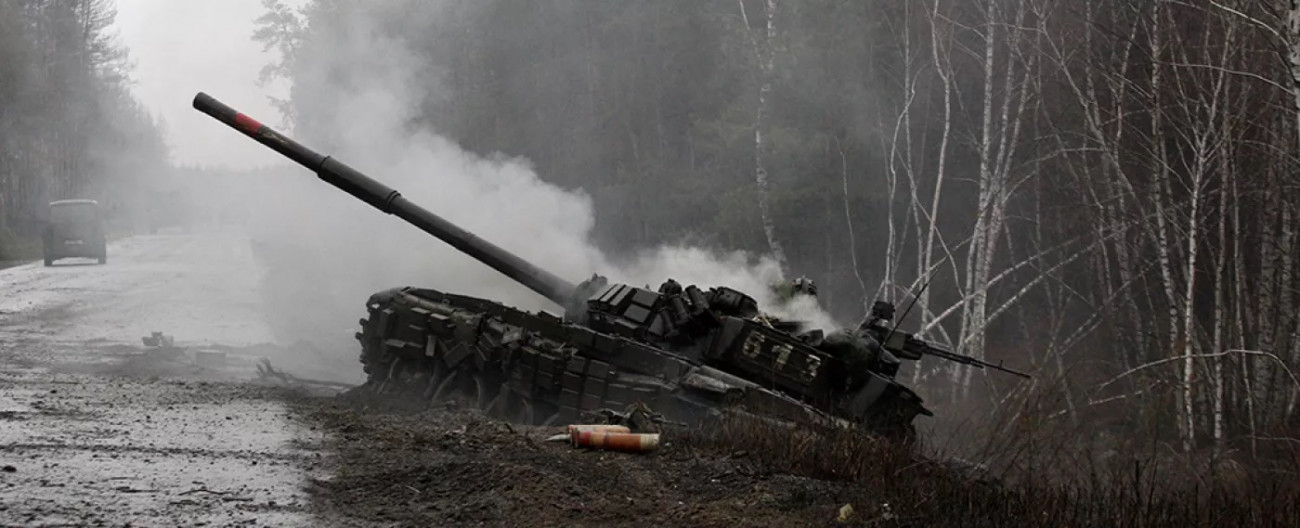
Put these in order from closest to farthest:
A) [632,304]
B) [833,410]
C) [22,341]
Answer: [833,410] → [632,304] → [22,341]

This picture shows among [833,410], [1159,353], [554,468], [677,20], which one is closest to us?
[554,468]

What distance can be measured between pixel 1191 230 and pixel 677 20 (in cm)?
1433

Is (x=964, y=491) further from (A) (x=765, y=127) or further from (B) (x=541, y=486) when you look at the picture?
(A) (x=765, y=127)

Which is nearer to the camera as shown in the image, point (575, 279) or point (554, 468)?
point (554, 468)

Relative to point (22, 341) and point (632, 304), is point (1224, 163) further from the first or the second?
point (22, 341)

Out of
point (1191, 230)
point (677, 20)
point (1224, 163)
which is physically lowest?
point (1191, 230)

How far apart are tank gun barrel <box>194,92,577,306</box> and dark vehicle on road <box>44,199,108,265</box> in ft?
61.4

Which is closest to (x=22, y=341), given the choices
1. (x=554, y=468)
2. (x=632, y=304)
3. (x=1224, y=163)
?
(x=632, y=304)

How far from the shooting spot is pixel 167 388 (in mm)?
11242

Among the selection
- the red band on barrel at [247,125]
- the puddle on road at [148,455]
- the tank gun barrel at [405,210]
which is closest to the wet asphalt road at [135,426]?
the puddle on road at [148,455]

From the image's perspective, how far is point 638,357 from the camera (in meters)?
10.6

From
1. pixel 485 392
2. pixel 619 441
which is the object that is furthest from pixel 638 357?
pixel 619 441

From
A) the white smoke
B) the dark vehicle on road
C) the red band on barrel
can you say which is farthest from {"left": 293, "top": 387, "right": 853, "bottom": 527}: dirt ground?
the dark vehicle on road

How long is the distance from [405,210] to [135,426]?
15.5ft
